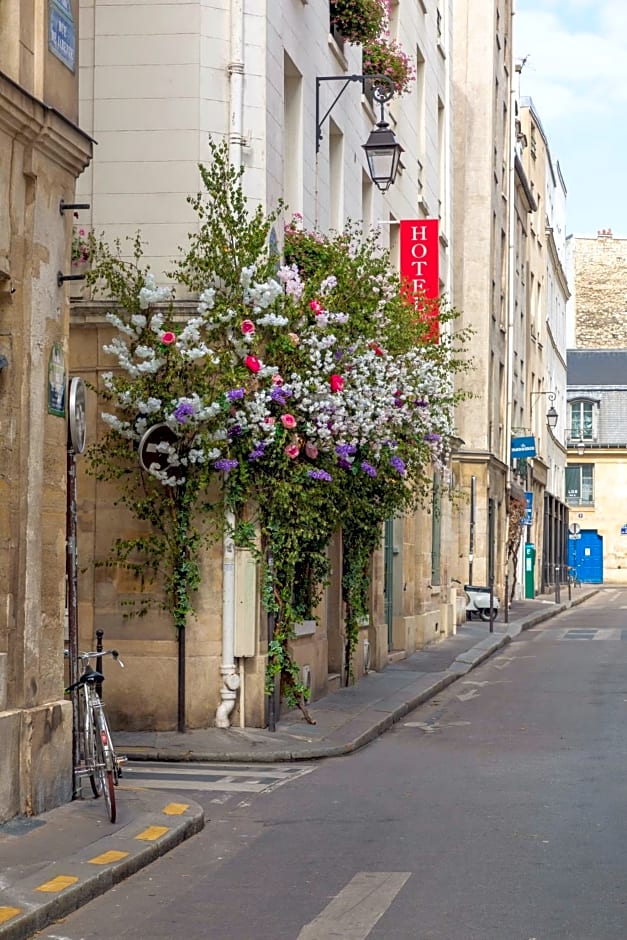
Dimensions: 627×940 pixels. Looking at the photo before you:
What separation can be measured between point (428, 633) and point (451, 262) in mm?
8708

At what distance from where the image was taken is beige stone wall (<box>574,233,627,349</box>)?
86375 mm

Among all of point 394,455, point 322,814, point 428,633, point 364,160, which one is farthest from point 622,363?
point 322,814

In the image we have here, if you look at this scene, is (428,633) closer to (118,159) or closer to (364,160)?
(364,160)

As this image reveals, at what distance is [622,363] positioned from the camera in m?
81.9

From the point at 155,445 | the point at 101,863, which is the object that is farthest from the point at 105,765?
the point at 155,445

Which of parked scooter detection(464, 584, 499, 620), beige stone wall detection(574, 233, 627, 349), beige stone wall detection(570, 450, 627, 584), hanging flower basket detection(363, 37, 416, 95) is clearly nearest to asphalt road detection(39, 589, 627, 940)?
hanging flower basket detection(363, 37, 416, 95)

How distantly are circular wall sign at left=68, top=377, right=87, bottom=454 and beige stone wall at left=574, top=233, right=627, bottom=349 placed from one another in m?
76.9

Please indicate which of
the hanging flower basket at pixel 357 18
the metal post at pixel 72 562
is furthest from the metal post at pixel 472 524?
the metal post at pixel 72 562

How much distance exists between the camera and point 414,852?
9117mm

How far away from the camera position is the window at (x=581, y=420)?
79312 millimetres

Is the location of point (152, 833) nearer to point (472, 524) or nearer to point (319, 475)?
point (319, 475)

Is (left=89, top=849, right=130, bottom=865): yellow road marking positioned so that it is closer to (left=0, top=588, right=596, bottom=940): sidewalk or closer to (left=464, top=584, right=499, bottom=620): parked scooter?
(left=0, top=588, right=596, bottom=940): sidewalk

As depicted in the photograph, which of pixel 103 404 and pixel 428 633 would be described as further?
pixel 428 633

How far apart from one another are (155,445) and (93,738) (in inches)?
177
